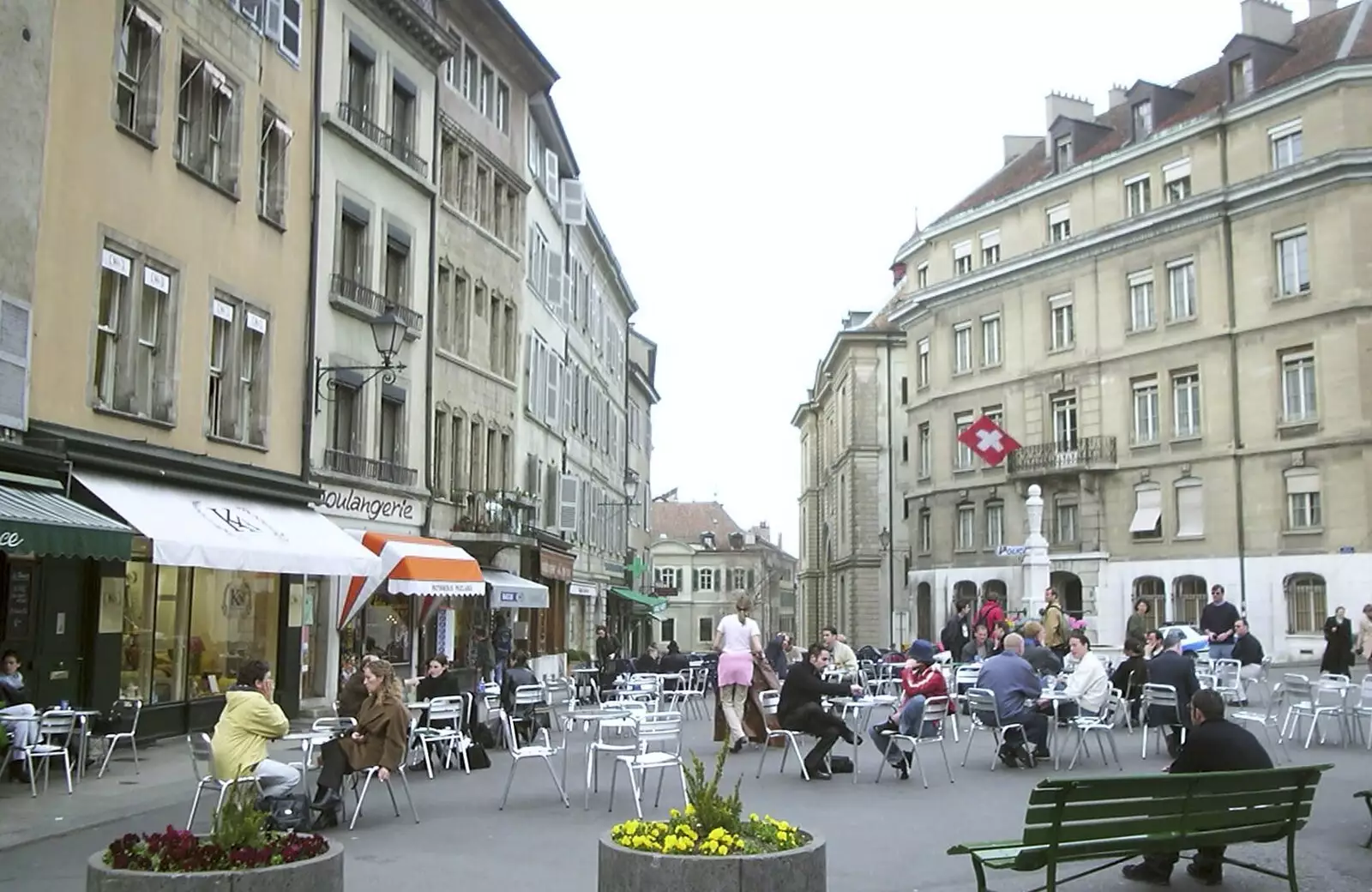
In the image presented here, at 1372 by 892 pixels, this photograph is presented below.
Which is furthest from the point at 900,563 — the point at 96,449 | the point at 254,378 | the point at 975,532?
the point at 96,449

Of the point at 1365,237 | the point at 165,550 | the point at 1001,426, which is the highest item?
the point at 1365,237

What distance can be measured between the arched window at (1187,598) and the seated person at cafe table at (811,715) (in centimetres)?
3124

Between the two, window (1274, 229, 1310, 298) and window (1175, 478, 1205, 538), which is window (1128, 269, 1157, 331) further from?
window (1175, 478, 1205, 538)

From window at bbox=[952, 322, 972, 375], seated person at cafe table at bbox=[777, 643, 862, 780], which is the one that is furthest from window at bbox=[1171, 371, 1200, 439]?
seated person at cafe table at bbox=[777, 643, 862, 780]

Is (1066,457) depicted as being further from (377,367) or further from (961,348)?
(377,367)

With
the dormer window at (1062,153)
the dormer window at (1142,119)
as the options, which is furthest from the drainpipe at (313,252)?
the dormer window at (1062,153)

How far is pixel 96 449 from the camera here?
15242 millimetres

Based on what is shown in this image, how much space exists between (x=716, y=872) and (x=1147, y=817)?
2489 mm

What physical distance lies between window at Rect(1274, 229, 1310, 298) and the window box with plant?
1464 inches

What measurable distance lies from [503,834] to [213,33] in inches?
494

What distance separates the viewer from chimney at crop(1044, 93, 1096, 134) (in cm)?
5222

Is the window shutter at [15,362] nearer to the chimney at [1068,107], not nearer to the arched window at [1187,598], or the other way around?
the arched window at [1187,598]

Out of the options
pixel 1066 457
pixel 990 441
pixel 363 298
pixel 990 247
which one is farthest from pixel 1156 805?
pixel 990 247

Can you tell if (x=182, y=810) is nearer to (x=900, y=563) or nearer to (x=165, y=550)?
(x=165, y=550)
